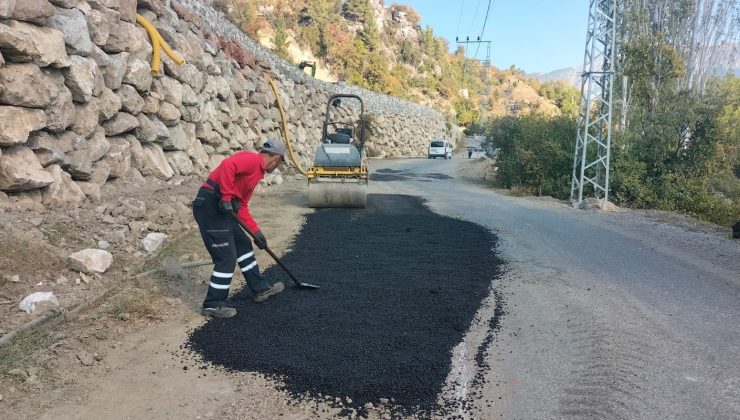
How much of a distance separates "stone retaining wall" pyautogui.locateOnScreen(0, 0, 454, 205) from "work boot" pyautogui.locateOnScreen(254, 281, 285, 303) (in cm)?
340

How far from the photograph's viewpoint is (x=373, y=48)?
5250 cm

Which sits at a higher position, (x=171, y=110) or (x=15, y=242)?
(x=171, y=110)

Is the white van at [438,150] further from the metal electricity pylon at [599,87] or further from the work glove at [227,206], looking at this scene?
the work glove at [227,206]

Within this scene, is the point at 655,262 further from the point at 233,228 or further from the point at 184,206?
the point at 184,206

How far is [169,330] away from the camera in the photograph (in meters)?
4.91

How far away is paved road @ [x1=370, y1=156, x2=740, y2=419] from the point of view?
365cm

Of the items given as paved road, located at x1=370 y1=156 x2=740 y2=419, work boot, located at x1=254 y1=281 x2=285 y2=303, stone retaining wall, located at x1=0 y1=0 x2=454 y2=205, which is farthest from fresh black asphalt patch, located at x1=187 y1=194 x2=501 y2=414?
stone retaining wall, located at x1=0 y1=0 x2=454 y2=205

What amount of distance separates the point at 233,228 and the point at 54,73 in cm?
405

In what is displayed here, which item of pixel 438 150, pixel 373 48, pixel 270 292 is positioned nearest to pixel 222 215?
pixel 270 292

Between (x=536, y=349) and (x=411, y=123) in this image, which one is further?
(x=411, y=123)

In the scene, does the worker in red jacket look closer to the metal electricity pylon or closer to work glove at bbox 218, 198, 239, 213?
work glove at bbox 218, 198, 239, 213

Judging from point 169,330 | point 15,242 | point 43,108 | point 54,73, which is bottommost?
point 169,330

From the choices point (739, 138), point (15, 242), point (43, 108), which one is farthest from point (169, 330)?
point (739, 138)

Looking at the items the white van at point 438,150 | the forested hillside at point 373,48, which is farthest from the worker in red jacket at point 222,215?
the white van at point 438,150
